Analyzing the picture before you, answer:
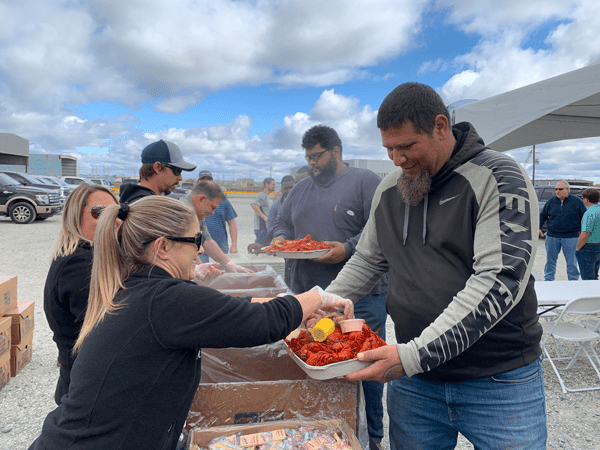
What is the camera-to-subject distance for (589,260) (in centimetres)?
640

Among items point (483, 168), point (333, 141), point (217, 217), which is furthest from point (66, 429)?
point (217, 217)

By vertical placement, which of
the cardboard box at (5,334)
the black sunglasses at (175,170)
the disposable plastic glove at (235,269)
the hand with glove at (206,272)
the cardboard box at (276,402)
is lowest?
the cardboard box at (5,334)

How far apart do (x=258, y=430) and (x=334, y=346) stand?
0.48 metres

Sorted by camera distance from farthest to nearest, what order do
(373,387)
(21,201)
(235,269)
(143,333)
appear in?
(21,201)
(235,269)
(373,387)
(143,333)

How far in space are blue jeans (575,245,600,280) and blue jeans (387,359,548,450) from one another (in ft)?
19.9

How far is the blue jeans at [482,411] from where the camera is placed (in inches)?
57.3

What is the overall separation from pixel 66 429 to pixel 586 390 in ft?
14.2

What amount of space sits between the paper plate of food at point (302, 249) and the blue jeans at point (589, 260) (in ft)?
18.2

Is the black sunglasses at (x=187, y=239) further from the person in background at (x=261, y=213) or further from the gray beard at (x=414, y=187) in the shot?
the person in background at (x=261, y=213)

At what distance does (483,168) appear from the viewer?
1477mm

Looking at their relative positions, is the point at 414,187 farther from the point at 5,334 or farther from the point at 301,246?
the point at 5,334

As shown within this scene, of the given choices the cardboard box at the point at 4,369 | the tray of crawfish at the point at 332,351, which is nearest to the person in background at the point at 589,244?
the tray of crawfish at the point at 332,351

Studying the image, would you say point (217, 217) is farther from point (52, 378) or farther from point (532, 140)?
point (532, 140)

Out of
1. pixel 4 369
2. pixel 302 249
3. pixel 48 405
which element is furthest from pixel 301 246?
pixel 4 369
